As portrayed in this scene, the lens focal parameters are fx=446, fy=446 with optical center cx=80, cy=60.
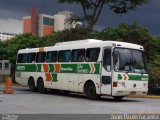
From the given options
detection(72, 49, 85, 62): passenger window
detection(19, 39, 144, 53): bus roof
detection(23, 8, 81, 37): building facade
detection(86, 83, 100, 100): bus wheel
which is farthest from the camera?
detection(23, 8, 81, 37): building facade

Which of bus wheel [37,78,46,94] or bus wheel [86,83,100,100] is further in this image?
bus wheel [37,78,46,94]

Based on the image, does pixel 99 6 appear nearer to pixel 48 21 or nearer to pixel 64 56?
pixel 64 56

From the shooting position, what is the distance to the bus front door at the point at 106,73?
22073mm

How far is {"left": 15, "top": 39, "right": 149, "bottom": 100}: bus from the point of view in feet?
72.3

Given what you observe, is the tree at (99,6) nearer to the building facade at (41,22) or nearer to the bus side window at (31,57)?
the bus side window at (31,57)

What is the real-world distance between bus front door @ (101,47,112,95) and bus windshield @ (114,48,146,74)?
42 centimetres

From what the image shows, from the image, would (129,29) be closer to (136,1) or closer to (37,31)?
(136,1)

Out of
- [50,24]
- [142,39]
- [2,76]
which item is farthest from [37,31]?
[142,39]

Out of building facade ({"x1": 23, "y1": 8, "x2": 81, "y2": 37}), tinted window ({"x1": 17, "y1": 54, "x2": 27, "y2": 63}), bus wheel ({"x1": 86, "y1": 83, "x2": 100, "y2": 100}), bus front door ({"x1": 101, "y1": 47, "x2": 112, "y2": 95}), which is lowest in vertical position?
bus wheel ({"x1": 86, "y1": 83, "x2": 100, "y2": 100})

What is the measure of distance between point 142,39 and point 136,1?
595cm

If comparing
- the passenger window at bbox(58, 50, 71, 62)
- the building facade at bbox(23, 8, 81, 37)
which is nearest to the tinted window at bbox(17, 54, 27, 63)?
the passenger window at bbox(58, 50, 71, 62)

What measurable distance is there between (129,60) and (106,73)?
1.35m

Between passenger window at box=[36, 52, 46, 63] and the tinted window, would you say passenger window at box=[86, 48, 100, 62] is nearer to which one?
passenger window at box=[36, 52, 46, 63]

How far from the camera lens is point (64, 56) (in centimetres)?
2614
